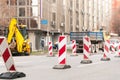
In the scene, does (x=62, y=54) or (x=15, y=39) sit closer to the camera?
(x=62, y=54)

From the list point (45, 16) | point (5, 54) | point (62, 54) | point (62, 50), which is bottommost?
point (62, 54)

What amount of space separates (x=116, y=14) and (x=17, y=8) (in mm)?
68842

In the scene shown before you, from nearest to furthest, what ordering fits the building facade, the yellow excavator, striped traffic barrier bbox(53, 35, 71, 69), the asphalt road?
the asphalt road < striped traffic barrier bbox(53, 35, 71, 69) < the yellow excavator < the building facade

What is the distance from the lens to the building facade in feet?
189

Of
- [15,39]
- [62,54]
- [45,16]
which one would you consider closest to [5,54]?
[62,54]

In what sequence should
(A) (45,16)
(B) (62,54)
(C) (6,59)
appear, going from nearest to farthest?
(C) (6,59) < (B) (62,54) < (A) (45,16)

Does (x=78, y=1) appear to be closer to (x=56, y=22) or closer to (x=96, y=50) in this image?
(x=56, y=22)

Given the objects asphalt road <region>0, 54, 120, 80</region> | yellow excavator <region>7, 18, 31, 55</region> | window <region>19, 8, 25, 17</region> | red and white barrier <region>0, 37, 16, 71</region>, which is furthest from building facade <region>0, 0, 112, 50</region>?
red and white barrier <region>0, 37, 16, 71</region>

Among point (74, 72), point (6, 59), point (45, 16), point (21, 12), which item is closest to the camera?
point (6, 59)

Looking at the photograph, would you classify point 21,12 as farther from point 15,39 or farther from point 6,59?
point 6,59

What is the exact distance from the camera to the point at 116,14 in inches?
4897

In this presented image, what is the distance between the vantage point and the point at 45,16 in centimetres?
5981

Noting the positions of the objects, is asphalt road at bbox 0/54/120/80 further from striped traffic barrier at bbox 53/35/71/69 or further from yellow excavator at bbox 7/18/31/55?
yellow excavator at bbox 7/18/31/55

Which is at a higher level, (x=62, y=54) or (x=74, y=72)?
(x=62, y=54)
